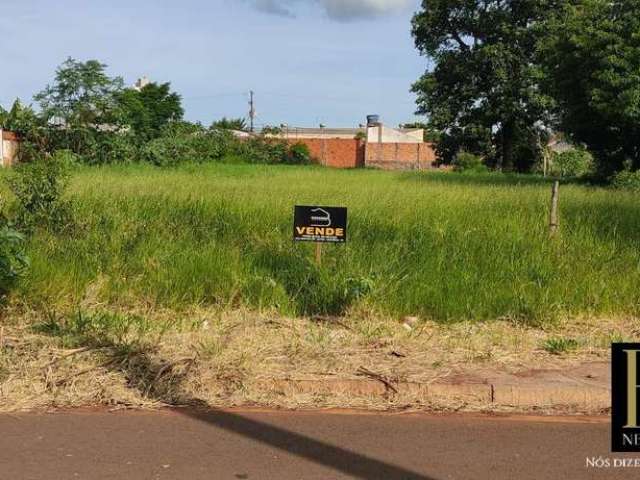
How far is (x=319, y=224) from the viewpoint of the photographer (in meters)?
7.23

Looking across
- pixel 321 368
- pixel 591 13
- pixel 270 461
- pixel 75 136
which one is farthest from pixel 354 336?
pixel 75 136

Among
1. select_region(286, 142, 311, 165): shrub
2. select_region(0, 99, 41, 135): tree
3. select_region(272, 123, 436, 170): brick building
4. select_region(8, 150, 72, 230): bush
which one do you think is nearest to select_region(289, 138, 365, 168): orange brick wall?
select_region(272, 123, 436, 170): brick building

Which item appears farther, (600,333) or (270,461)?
(600,333)

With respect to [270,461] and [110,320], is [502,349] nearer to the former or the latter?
[270,461]

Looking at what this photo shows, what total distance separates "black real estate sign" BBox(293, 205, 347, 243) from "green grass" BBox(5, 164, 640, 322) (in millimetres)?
364

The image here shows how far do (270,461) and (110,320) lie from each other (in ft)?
9.45

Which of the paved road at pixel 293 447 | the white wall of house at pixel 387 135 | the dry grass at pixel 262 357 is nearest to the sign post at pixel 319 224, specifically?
the dry grass at pixel 262 357

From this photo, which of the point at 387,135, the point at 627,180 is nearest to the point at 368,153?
the point at 387,135

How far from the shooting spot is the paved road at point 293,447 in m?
3.90

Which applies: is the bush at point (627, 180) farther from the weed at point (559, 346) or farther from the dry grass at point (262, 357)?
the weed at point (559, 346)

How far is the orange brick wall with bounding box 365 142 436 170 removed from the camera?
177ft

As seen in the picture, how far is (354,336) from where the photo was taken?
632 centimetres

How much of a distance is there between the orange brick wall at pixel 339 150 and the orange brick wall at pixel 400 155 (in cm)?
85

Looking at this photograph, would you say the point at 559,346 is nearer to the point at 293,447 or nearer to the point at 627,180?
the point at 293,447
